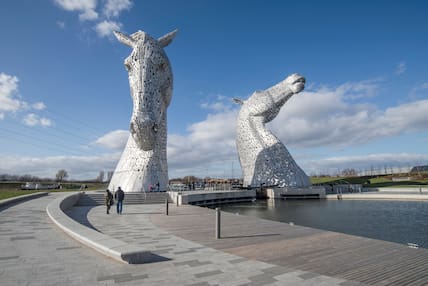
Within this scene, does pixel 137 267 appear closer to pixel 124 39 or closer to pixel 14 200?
pixel 14 200

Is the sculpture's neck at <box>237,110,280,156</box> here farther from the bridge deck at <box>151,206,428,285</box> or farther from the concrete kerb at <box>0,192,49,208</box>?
the bridge deck at <box>151,206,428,285</box>

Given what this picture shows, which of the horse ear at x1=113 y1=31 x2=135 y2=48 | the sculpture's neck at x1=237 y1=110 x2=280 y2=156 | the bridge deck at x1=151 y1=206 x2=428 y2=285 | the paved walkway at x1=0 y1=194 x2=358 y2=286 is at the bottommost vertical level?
the bridge deck at x1=151 y1=206 x2=428 y2=285

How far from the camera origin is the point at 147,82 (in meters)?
22.7

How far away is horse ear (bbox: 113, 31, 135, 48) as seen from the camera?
24125 millimetres

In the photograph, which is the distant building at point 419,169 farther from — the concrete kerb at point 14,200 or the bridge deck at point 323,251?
the concrete kerb at point 14,200

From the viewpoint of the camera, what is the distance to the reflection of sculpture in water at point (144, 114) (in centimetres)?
2177

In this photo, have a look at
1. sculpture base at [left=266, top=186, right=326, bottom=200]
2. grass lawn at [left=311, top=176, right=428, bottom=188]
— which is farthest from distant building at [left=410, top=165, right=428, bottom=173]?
sculpture base at [left=266, top=186, right=326, bottom=200]

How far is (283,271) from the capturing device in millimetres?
4492

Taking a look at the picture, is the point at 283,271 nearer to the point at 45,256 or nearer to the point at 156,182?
the point at 45,256

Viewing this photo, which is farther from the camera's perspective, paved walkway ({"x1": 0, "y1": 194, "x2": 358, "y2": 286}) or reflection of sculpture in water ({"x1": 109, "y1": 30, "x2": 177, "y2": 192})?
reflection of sculpture in water ({"x1": 109, "y1": 30, "x2": 177, "y2": 192})

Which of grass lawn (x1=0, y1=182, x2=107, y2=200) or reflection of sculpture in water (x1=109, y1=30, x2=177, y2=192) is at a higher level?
reflection of sculpture in water (x1=109, y1=30, x2=177, y2=192)

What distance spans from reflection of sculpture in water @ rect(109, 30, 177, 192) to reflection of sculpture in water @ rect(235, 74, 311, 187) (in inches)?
507

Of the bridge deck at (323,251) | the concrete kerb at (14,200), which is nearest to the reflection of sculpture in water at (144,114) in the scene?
the concrete kerb at (14,200)

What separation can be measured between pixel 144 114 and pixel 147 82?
2903 millimetres
